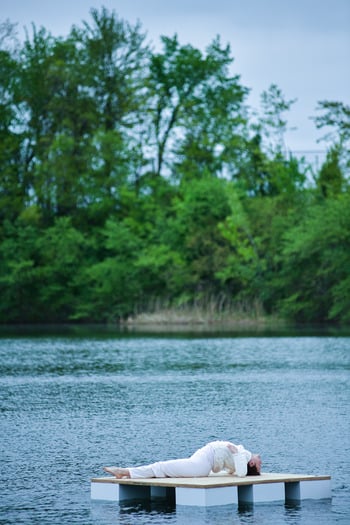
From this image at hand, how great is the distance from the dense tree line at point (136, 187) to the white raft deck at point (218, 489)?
165 feet

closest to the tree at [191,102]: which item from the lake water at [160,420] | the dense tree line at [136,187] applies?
the dense tree line at [136,187]

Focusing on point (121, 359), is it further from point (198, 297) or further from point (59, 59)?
point (59, 59)

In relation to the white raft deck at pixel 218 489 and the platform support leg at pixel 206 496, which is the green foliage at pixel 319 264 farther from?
the platform support leg at pixel 206 496

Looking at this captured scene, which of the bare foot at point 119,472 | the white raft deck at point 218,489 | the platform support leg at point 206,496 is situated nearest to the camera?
the platform support leg at point 206,496

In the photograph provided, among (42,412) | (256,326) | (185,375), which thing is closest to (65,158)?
(256,326)

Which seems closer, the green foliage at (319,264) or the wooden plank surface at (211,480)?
the wooden plank surface at (211,480)

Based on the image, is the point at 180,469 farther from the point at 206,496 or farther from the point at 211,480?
the point at 206,496

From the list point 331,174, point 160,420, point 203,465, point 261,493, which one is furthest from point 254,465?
point 331,174

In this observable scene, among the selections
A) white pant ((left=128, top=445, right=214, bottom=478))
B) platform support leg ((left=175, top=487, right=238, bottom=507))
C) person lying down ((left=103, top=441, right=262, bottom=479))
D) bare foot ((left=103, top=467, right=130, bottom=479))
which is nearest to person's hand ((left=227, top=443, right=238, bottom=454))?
person lying down ((left=103, top=441, right=262, bottom=479))

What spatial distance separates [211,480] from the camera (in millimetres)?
12602

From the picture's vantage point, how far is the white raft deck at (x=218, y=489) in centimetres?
1229

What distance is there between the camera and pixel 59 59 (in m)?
76.7

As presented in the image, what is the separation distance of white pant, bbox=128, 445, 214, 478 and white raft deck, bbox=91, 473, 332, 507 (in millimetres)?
115

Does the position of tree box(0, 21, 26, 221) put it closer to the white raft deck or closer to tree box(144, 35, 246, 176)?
tree box(144, 35, 246, 176)
